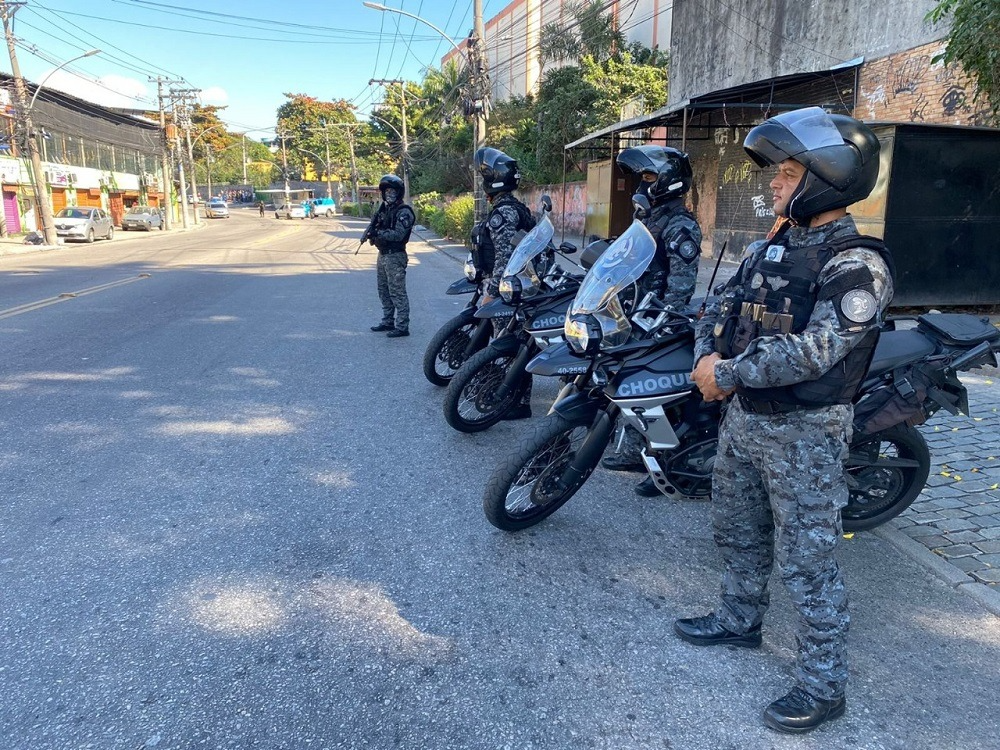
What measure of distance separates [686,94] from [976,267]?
428 inches

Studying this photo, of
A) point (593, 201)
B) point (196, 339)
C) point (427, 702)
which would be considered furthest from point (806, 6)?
point (427, 702)

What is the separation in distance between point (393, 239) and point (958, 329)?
233 inches

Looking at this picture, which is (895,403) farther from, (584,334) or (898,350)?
(584,334)

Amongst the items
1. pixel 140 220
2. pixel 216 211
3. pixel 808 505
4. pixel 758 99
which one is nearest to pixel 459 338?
pixel 808 505

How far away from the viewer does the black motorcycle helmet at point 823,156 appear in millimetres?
2123

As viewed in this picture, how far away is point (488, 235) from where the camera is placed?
230 inches

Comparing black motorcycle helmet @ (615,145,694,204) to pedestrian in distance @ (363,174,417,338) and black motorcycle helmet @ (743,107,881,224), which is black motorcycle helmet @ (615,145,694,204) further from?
pedestrian in distance @ (363,174,417,338)

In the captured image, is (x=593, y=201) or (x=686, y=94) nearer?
(x=686, y=94)

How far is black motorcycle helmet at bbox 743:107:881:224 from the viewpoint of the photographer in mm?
2123

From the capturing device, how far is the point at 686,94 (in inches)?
718

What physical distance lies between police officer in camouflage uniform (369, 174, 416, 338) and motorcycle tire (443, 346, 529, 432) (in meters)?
3.53

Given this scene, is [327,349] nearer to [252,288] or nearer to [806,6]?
[252,288]

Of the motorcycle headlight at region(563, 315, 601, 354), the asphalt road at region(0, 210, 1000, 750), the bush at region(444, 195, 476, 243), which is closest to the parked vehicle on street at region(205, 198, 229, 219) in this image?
the bush at region(444, 195, 476, 243)

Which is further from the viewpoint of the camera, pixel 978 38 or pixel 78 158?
pixel 78 158
